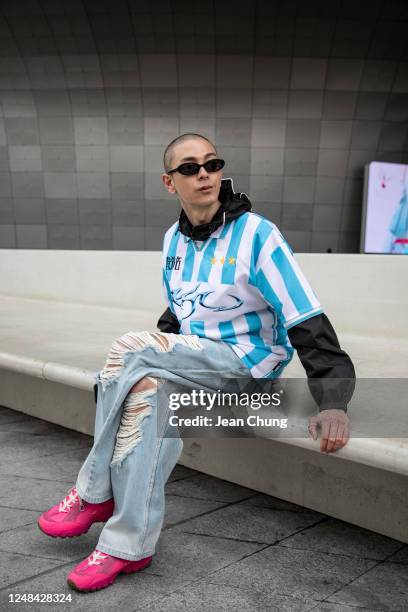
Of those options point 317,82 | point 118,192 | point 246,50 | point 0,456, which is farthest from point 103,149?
point 0,456

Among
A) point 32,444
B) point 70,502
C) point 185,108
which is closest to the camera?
point 70,502

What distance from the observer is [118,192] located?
42.8 feet

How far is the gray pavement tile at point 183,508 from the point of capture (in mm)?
2172

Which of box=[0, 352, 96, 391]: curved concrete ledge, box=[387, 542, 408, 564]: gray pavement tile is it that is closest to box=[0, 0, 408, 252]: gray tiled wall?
box=[0, 352, 96, 391]: curved concrete ledge

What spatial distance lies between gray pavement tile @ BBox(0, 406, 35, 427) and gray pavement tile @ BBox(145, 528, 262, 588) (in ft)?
5.75

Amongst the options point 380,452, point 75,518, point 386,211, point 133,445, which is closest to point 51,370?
point 75,518

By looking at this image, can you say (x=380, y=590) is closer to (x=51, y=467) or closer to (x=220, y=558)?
(x=220, y=558)

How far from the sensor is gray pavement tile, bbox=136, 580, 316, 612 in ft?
5.14

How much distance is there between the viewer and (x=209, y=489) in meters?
2.49

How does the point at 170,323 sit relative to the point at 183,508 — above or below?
above

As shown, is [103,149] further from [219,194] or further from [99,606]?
[99,606]

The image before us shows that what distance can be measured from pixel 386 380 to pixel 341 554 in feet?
2.78

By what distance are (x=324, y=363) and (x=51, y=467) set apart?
1.66 meters

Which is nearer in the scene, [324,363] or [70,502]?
[324,363]
